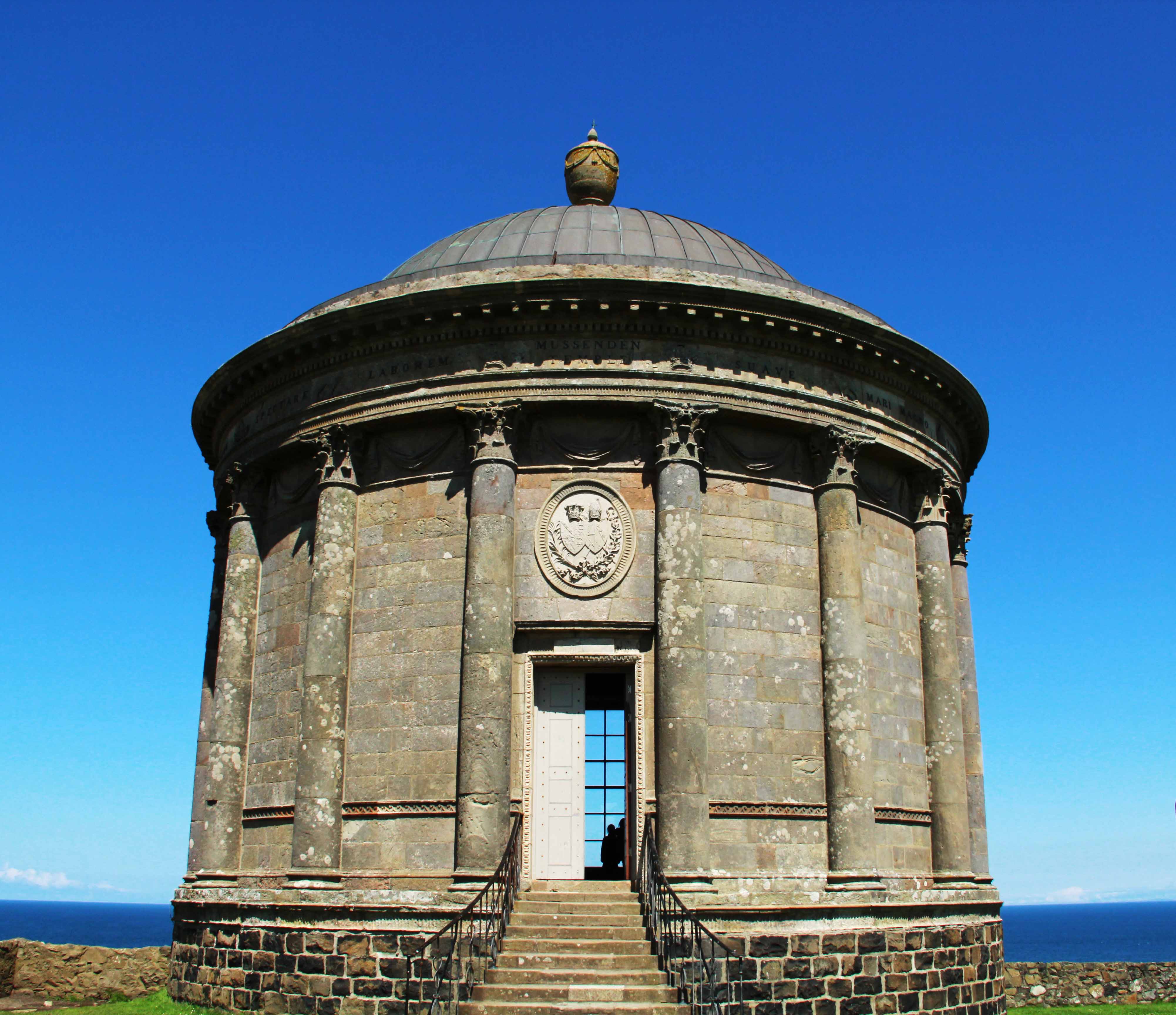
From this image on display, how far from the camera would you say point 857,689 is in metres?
16.2

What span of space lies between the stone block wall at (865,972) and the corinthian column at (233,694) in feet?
26.0

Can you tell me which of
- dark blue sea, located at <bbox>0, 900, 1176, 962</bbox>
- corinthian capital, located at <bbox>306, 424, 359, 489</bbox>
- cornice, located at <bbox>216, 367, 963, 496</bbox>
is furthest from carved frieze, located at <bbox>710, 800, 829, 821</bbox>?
dark blue sea, located at <bbox>0, 900, 1176, 962</bbox>

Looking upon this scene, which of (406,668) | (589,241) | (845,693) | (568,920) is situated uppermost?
(589,241)

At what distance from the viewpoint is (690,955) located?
13023 millimetres

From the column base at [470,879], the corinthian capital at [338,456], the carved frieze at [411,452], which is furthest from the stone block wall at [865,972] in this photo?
the corinthian capital at [338,456]

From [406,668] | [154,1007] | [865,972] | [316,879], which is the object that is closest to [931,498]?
[865,972]

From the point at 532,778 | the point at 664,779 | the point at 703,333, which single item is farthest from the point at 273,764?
the point at 703,333

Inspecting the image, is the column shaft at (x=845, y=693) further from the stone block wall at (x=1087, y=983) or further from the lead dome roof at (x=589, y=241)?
the stone block wall at (x=1087, y=983)

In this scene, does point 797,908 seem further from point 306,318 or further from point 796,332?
point 306,318

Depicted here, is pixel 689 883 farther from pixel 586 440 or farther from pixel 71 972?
pixel 71 972

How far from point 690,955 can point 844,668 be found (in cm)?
484

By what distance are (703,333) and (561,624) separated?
455 centimetres

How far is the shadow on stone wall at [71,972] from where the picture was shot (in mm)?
18391

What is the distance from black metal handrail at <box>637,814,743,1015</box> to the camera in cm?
1262
